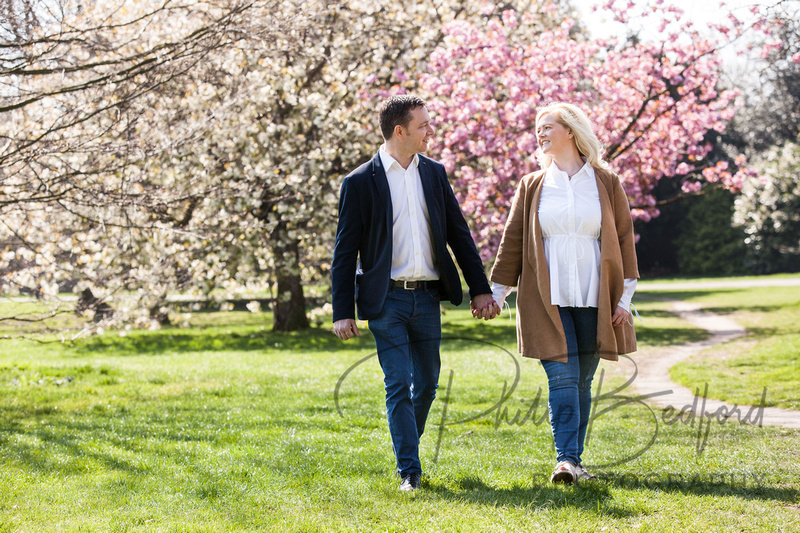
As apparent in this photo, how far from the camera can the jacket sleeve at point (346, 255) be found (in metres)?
A: 4.05

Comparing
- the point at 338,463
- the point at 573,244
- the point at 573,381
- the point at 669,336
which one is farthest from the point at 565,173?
the point at 669,336

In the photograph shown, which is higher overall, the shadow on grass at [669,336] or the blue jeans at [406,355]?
→ the blue jeans at [406,355]

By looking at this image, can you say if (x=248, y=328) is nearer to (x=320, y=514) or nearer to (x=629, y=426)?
(x=629, y=426)

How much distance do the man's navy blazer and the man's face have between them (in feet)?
0.48

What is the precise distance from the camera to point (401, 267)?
13.4 feet

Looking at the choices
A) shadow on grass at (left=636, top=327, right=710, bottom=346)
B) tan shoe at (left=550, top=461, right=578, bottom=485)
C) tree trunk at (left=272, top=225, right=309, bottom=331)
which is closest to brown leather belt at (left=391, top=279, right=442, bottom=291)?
tan shoe at (left=550, top=461, right=578, bottom=485)

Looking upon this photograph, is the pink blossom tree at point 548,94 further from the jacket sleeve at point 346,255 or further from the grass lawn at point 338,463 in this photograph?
the jacket sleeve at point 346,255

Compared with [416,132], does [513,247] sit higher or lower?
lower

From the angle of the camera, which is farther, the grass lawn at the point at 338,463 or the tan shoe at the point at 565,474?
the tan shoe at the point at 565,474

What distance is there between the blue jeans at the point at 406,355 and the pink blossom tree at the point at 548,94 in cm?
967

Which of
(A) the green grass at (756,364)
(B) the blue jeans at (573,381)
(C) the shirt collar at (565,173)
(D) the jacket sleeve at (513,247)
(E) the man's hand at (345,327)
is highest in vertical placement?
(C) the shirt collar at (565,173)

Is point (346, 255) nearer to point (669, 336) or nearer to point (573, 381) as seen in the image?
point (573, 381)

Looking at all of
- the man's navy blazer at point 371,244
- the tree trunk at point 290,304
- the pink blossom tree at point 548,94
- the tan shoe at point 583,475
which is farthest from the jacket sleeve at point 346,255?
the tree trunk at point 290,304

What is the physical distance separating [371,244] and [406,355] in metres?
0.64
